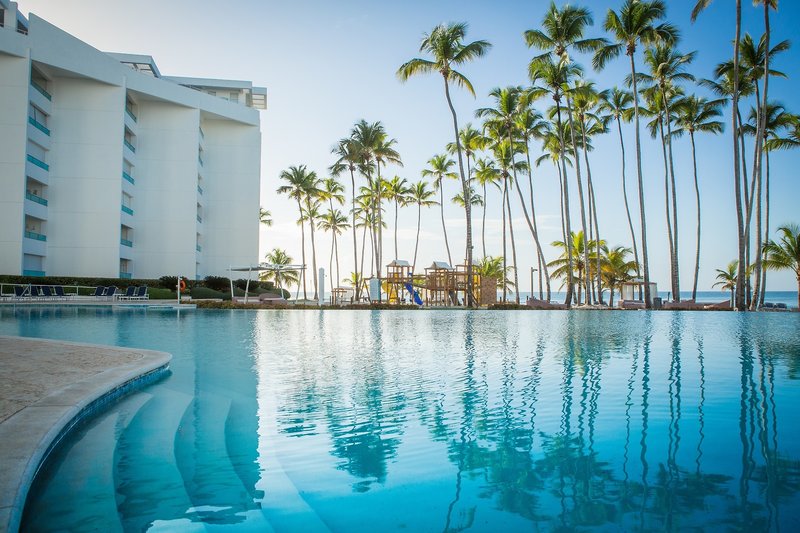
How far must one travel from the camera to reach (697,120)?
109ft

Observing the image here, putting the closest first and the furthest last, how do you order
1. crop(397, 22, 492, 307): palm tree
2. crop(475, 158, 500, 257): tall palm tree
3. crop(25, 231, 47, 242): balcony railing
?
crop(397, 22, 492, 307): palm tree
crop(25, 231, 47, 242): balcony railing
crop(475, 158, 500, 257): tall palm tree

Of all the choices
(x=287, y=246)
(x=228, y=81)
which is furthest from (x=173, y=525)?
(x=287, y=246)

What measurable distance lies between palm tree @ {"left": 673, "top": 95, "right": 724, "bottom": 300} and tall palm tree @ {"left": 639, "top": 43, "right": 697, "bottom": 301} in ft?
5.17

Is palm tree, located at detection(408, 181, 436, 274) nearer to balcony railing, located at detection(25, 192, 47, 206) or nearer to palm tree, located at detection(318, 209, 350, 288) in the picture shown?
palm tree, located at detection(318, 209, 350, 288)

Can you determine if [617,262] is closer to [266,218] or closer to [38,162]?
[266,218]

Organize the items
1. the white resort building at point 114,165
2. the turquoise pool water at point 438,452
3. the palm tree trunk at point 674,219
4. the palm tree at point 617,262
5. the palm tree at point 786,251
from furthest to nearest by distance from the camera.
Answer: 1. the palm tree at point 617,262
2. the palm tree at point 786,251
3. the palm tree trunk at point 674,219
4. the white resort building at point 114,165
5. the turquoise pool water at point 438,452

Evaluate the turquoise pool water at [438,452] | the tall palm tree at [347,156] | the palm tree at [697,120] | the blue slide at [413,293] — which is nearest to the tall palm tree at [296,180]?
the tall palm tree at [347,156]

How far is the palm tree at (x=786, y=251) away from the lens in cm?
3316

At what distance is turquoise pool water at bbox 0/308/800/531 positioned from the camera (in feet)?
8.69

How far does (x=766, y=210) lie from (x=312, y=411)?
3841 centimetres

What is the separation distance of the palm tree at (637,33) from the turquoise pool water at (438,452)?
2503 cm

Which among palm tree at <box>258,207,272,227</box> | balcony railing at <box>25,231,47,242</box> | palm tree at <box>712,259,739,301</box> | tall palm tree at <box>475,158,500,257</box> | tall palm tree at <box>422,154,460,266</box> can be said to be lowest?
palm tree at <box>712,259,739,301</box>

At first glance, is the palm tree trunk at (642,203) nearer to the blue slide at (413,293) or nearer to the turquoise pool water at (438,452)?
the blue slide at (413,293)

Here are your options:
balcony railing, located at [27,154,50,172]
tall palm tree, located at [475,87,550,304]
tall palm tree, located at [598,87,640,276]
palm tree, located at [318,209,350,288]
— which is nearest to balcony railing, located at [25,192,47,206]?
balcony railing, located at [27,154,50,172]
